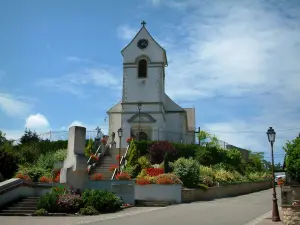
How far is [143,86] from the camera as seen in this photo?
136 feet

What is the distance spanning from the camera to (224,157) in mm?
36594

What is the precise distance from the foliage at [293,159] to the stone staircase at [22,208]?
14.4 metres

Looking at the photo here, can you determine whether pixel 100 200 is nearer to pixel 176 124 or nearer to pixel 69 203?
pixel 69 203

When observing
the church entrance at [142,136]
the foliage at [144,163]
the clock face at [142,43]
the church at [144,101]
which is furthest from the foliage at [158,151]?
the clock face at [142,43]

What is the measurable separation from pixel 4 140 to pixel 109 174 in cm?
1567

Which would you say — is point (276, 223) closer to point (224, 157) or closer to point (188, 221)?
point (188, 221)

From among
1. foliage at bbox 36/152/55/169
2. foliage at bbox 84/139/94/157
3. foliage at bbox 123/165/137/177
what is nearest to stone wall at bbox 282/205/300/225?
foliage at bbox 123/165/137/177

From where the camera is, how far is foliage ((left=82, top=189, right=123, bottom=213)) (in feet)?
59.8

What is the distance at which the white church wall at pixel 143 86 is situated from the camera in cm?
4112

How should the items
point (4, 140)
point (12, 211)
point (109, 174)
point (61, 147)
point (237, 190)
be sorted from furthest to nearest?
1. point (4, 140)
2. point (61, 147)
3. point (237, 190)
4. point (109, 174)
5. point (12, 211)

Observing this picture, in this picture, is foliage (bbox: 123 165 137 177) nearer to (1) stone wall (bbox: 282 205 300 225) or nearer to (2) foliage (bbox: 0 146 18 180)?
(2) foliage (bbox: 0 146 18 180)

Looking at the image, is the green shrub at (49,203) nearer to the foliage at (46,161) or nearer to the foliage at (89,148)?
the foliage at (46,161)

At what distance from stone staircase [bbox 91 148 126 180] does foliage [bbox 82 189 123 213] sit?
29.1 feet

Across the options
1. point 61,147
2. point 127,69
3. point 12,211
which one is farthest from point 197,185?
point 127,69
